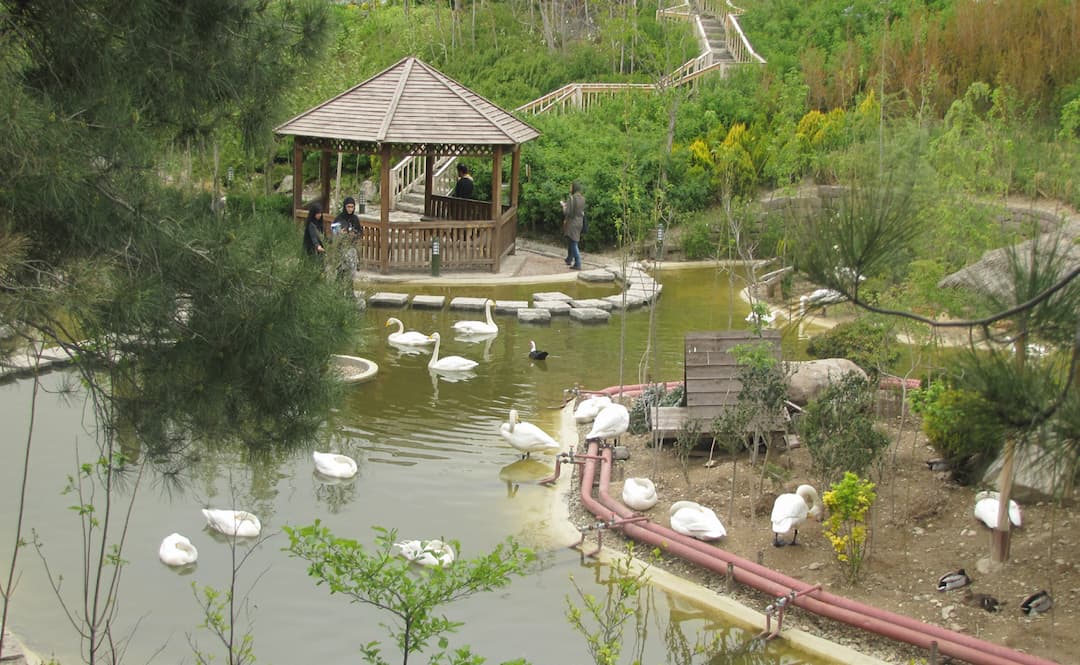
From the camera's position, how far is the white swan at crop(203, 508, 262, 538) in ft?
26.4

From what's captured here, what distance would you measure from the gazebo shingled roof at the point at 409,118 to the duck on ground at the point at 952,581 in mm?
11746

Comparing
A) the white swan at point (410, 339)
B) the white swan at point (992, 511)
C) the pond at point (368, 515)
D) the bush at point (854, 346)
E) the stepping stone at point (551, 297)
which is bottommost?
the pond at point (368, 515)

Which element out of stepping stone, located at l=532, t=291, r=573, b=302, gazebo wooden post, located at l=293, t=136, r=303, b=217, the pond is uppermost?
gazebo wooden post, located at l=293, t=136, r=303, b=217

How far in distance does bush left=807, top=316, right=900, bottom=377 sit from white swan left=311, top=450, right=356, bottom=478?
15.8 ft

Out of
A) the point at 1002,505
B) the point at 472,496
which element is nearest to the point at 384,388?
the point at 472,496

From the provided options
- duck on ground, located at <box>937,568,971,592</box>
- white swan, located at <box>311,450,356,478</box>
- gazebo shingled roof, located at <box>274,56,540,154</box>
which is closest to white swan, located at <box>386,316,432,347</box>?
white swan, located at <box>311,450,356,478</box>

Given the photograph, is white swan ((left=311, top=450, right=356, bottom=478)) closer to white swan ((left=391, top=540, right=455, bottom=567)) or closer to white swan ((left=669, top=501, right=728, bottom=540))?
white swan ((left=391, top=540, right=455, bottom=567))

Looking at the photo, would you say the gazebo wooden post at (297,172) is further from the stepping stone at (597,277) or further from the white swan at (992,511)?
the white swan at (992,511)

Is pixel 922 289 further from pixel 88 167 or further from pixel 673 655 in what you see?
pixel 88 167

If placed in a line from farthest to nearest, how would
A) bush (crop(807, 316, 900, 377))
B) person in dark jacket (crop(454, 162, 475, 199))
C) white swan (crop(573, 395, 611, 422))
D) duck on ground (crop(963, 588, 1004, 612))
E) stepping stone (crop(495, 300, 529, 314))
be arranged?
1. person in dark jacket (crop(454, 162, 475, 199))
2. stepping stone (crop(495, 300, 529, 314))
3. bush (crop(807, 316, 900, 377))
4. white swan (crop(573, 395, 611, 422))
5. duck on ground (crop(963, 588, 1004, 612))

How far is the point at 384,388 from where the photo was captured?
482 inches

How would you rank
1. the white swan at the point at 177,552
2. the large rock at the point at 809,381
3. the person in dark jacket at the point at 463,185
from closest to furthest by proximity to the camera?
the white swan at the point at 177,552, the large rock at the point at 809,381, the person in dark jacket at the point at 463,185

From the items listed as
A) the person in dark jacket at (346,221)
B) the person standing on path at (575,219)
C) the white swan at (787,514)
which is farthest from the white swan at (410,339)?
the white swan at (787,514)

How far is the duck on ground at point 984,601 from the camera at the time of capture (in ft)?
23.3
